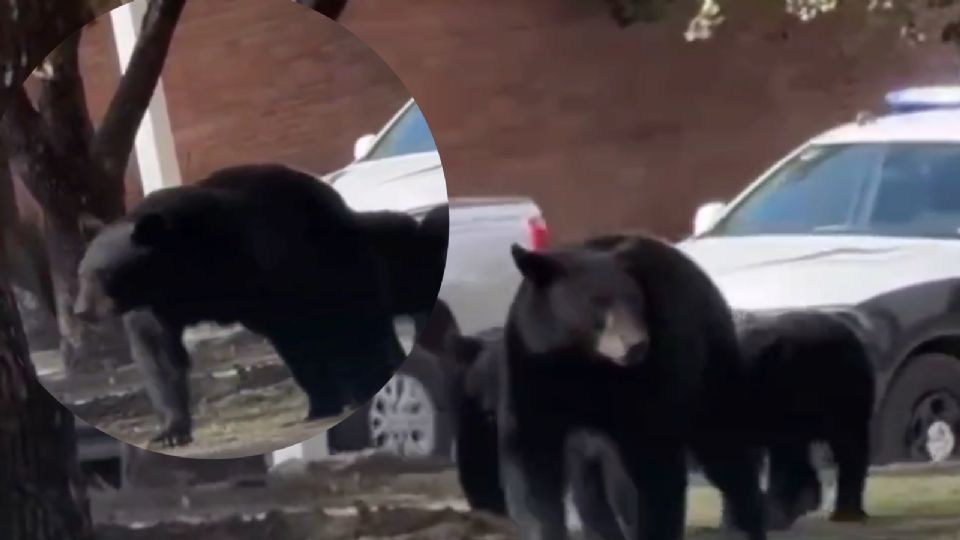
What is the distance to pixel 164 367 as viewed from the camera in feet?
4.32

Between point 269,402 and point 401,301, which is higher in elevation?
point 401,301

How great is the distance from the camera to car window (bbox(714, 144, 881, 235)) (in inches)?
50.1

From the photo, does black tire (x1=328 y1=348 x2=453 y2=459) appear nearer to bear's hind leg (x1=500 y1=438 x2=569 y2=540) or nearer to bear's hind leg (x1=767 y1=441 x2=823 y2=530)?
bear's hind leg (x1=500 y1=438 x2=569 y2=540)

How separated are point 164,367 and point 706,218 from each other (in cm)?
75

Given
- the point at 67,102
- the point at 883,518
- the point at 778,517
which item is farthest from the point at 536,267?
the point at 67,102

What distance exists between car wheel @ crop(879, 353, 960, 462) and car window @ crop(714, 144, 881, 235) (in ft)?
0.74

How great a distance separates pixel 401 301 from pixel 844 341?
0.58 meters

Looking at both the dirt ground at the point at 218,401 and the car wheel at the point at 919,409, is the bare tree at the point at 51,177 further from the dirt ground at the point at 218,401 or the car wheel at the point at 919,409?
the car wheel at the point at 919,409

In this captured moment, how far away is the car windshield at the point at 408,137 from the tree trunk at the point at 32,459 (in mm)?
545

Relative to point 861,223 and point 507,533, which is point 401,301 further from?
point 861,223

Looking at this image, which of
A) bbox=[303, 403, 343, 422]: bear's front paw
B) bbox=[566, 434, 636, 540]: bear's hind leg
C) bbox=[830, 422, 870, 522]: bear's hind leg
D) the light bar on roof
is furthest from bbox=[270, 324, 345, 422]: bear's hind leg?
the light bar on roof

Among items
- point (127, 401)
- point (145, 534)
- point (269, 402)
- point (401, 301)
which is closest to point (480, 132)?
point (401, 301)

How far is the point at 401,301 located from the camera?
4.27 feet

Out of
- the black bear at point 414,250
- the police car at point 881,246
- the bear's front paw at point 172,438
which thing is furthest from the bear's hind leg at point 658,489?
the bear's front paw at point 172,438
